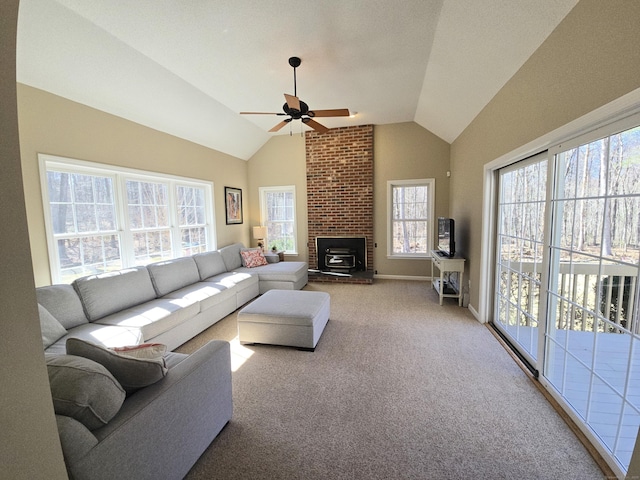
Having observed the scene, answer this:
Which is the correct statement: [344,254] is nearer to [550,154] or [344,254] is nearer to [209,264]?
[209,264]

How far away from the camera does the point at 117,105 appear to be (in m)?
3.29

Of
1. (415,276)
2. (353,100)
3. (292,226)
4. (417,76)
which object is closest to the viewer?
(417,76)

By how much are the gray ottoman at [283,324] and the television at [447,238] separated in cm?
226

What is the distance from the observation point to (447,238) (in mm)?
4238

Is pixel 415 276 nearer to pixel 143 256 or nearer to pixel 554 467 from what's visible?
pixel 554 467

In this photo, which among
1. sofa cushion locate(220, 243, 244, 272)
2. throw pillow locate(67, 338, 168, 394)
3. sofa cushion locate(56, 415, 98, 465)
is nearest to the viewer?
sofa cushion locate(56, 415, 98, 465)

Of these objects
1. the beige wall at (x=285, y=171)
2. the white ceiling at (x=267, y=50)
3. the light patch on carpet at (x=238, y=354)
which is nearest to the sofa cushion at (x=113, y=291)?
the light patch on carpet at (x=238, y=354)

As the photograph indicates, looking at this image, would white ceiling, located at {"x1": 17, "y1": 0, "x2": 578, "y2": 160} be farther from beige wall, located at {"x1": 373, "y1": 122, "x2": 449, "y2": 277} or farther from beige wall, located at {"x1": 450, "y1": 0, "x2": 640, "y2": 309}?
beige wall, located at {"x1": 373, "y1": 122, "x2": 449, "y2": 277}

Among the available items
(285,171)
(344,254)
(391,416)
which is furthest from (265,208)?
(391,416)

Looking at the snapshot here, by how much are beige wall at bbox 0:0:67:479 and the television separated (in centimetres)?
423

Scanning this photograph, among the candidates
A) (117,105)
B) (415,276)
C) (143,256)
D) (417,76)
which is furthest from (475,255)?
(117,105)

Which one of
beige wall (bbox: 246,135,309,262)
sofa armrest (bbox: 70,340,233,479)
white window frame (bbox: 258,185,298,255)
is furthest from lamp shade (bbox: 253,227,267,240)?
sofa armrest (bbox: 70,340,233,479)

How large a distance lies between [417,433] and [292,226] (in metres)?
5.00

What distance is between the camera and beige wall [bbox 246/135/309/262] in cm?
612
